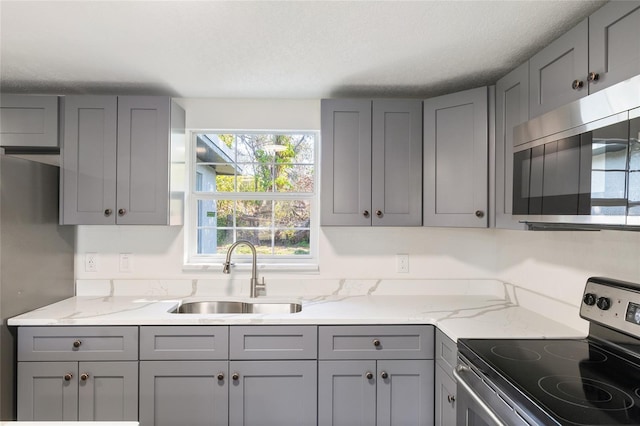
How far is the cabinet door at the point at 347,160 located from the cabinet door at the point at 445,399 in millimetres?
938

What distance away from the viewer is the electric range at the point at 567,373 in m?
1.11

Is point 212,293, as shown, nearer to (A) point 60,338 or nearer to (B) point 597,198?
(A) point 60,338

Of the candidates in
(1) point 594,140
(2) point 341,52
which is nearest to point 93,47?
(2) point 341,52

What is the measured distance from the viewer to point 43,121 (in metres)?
2.29

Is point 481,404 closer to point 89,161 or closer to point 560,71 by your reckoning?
point 560,71

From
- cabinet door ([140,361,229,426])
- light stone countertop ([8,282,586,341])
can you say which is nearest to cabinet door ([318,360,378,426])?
light stone countertop ([8,282,586,341])

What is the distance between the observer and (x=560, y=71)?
1559mm

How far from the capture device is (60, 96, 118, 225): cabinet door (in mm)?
2291

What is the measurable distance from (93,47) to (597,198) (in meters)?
2.19

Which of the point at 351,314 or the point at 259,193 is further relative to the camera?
the point at 259,193

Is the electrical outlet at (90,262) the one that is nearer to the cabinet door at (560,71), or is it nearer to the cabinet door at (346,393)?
the cabinet door at (346,393)

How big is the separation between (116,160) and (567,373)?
2.45 metres

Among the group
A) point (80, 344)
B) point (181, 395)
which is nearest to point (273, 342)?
point (181, 395)

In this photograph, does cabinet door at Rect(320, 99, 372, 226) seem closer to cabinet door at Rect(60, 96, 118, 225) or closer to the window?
the window
